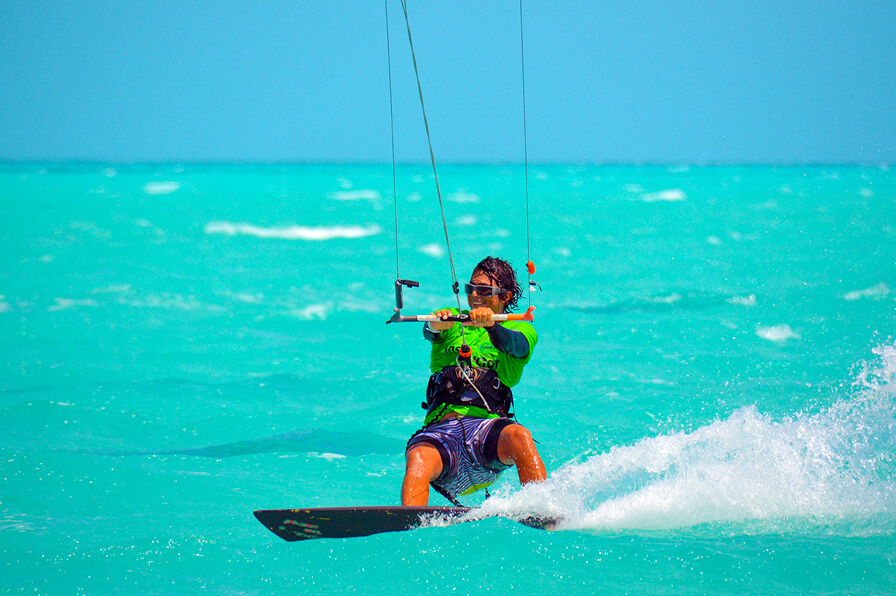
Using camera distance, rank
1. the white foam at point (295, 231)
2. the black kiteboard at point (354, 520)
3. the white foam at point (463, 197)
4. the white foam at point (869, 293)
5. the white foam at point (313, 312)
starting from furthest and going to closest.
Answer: the white foam at point (463, 197)
the white foam at point (295, 231)
the white foam at point (869, 293)
the white foam at point (313, 312)
the black kiteboard at point (354, 520)

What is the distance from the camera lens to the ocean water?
327cm

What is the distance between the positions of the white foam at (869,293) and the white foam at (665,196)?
625 centimetres

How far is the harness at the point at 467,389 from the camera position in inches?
142

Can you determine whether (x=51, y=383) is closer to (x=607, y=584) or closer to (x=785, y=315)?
(x=607, y=584)

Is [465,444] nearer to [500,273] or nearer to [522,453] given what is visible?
[522,453]

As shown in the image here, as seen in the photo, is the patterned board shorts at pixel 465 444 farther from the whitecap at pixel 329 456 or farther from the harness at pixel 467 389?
the whitecap at pixel 329 456

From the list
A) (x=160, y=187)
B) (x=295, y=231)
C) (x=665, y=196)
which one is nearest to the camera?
(x=295, y=231)

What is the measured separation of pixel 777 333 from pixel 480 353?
6903 mm

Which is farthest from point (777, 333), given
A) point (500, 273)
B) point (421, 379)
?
point (500, 273)

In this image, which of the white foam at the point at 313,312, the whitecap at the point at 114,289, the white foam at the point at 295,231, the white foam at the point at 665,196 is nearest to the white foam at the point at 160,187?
the white foam at the point at 295,231

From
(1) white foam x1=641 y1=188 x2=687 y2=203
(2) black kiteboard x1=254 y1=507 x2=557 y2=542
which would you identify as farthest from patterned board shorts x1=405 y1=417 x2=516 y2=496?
(1) white foam x1=641 y1=188 x2=687 y2=203

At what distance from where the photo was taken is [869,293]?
425 inches

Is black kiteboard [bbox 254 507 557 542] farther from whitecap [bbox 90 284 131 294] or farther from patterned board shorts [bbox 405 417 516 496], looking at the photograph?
whitecap [bbox 90 284 131 294]

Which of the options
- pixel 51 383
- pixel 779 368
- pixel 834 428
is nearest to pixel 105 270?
pixel 51 383
